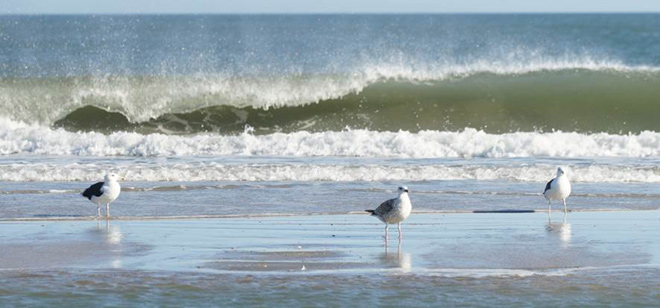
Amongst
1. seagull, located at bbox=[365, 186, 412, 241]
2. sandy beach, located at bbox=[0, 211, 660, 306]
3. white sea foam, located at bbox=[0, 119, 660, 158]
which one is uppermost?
white sea foam, located at bbox=[0, 119, 660, 158]

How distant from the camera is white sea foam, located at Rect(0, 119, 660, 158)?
851 inches

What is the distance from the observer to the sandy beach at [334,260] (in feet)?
30.2

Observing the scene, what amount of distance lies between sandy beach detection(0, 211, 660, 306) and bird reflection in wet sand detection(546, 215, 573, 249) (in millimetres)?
19

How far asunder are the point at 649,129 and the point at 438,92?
20.1ft

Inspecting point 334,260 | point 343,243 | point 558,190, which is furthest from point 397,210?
point 558,190

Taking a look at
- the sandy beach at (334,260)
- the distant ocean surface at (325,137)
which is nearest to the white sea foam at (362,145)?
the distant ocean surface at (325,137)

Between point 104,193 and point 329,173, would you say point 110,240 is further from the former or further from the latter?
point 329,173

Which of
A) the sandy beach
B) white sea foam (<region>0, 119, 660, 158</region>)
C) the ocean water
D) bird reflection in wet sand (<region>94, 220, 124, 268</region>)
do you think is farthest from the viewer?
white sea foam (<region>0, 119, 660, 158</region>)

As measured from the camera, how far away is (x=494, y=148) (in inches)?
846

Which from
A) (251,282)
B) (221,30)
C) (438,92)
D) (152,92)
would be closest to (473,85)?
(438,92)

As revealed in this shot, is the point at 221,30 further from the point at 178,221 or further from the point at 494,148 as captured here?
the point at 178,221

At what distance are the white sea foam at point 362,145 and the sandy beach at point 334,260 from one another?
7715 mm

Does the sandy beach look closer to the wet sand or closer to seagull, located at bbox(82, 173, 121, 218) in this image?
the wet sand

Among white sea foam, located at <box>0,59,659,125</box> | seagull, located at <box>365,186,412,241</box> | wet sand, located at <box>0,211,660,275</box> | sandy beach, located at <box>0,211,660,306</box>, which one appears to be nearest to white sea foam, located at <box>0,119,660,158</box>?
white sea foam, located at <box>0,59,659,125</box>
